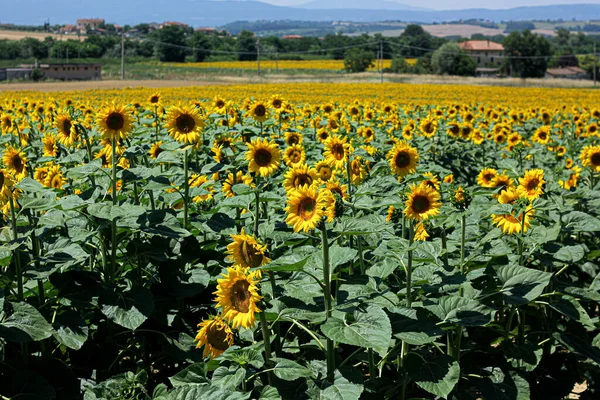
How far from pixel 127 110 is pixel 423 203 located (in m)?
1.84

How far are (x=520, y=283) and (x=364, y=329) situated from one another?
113 centimetres

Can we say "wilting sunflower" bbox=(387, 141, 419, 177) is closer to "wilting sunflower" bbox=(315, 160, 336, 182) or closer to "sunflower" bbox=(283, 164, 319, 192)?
"wilting sunflower" bbox=(315, 160, 336, 182)

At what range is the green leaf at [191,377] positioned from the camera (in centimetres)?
265

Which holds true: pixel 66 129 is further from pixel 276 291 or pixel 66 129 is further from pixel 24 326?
pixel 276 291

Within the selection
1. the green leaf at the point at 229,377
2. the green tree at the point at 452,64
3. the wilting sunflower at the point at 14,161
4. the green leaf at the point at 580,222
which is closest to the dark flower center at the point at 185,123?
the wilting sunflower at the point at 14,161

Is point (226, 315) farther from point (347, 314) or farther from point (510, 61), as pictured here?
point (510, 61)

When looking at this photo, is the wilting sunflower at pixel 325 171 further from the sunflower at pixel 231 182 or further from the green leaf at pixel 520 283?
the green leaf at pixel 520 283

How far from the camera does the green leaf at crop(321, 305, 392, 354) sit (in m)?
2.39

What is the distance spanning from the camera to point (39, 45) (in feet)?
344

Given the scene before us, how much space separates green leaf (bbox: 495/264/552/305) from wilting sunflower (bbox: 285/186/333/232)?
109 cm

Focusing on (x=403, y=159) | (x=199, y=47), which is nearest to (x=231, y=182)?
(x=403, y=159)

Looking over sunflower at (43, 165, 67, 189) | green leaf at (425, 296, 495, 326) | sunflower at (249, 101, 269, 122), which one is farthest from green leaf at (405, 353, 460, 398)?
sunflower at (249, 101, 269, 122)

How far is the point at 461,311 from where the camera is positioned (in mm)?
2986

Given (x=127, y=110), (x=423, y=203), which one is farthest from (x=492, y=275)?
(x=127, y=110)
